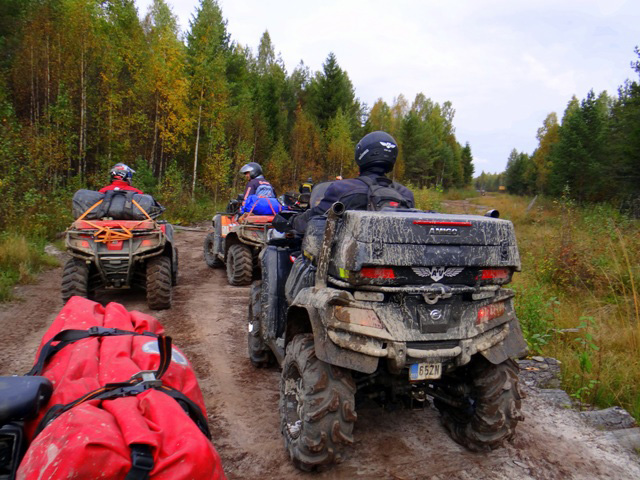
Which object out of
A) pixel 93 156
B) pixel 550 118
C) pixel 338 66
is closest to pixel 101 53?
pixel 93 156

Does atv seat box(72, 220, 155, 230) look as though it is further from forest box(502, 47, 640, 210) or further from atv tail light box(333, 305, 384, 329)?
forest box(502, 47, 640, 210)

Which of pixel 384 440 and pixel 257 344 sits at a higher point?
pixel 257 344

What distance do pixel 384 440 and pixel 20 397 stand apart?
7.39ft

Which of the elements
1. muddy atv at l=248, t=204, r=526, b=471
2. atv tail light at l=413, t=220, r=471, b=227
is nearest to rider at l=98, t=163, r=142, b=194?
muddy atv at l=248, t=204, r=526, b=471

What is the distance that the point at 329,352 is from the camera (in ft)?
7.99

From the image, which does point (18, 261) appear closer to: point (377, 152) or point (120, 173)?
point (120, 173)

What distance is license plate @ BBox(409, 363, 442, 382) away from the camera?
8.20 ft

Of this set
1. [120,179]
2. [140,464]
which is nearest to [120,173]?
[120,179]

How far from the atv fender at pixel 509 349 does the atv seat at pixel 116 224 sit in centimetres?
504

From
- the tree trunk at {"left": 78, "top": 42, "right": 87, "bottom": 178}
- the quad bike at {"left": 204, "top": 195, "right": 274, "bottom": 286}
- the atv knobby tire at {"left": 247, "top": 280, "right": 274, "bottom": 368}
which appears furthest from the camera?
the tree trunk at {"left": 78, "top": 42, "right": 87, "bottom": 178}

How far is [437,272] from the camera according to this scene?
2.61 meters

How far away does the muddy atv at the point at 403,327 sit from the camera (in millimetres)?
2445

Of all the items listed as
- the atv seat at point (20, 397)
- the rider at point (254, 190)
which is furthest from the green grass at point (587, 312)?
the rider at point (254, 190)

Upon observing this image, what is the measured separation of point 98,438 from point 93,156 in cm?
2067
